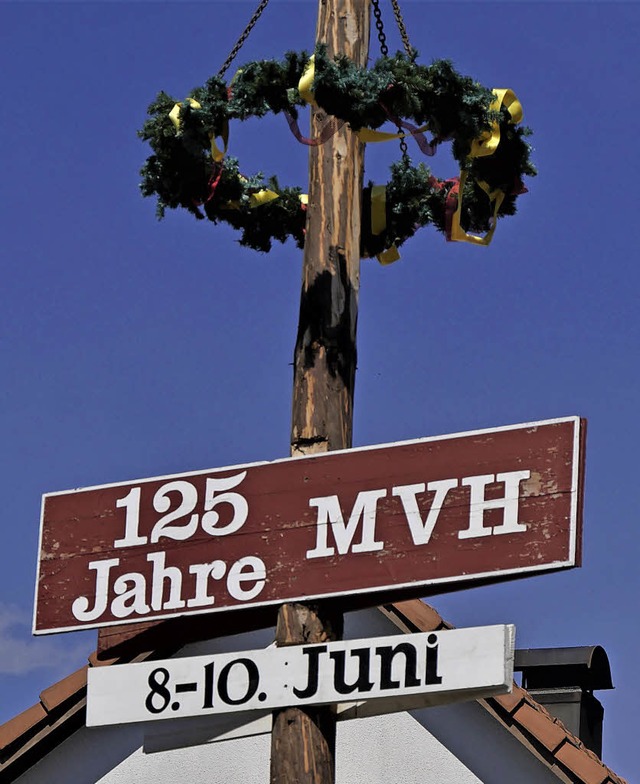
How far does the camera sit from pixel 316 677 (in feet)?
24.5

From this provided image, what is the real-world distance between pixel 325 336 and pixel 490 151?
4.15ft

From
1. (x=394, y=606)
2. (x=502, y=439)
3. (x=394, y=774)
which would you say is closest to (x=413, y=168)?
(x=502, y=439)

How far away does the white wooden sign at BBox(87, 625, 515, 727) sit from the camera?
7.23 meters

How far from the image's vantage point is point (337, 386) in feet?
26.6

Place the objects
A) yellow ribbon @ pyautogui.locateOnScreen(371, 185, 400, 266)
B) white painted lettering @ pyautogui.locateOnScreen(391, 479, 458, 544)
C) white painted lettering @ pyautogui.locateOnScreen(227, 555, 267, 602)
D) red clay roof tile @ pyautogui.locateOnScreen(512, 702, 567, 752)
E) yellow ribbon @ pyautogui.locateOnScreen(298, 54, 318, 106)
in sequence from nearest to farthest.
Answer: white painted lettering @ pyautogui.locateOnScreen(391, 479, 458, 544) < white painted lettering @ pyautogui.locateOnScreen(227, 555, 267, 602) < yellow ribbon @ pyautogui.locateOnScreen(298, 54, 318, 106) < yellow ribbon @ pyautogui.locateOnScreen(371, 185, 400, 266) < red clay roof tile @ pyautogui.locateOnScreen(512, 702, 567, 752)

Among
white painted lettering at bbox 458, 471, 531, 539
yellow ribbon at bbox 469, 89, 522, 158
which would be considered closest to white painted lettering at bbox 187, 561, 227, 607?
white painted lettering at bbox 458, 471, 531, 539

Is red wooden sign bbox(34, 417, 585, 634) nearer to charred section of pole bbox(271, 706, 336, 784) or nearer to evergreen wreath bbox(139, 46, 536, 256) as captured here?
charred section of pole bbox(271, 706, 336, 784)

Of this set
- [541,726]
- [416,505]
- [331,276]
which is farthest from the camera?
[541,726]

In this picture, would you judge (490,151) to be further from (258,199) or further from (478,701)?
(478,701)

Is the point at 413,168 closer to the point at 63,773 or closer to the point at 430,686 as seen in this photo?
the point at 430,686

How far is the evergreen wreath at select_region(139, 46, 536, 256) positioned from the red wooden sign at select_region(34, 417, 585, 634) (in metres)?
1.65

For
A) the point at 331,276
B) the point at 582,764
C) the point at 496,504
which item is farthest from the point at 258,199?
the point at 582,764

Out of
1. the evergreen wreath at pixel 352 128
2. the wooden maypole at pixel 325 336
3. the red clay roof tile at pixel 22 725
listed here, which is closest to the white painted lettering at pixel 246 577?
the wooden maypole at pixel 325 336

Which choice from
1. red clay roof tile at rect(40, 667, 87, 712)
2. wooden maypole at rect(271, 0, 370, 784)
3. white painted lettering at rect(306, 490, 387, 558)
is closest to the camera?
wooden maypole at rect(271, 0, 370, 784)
